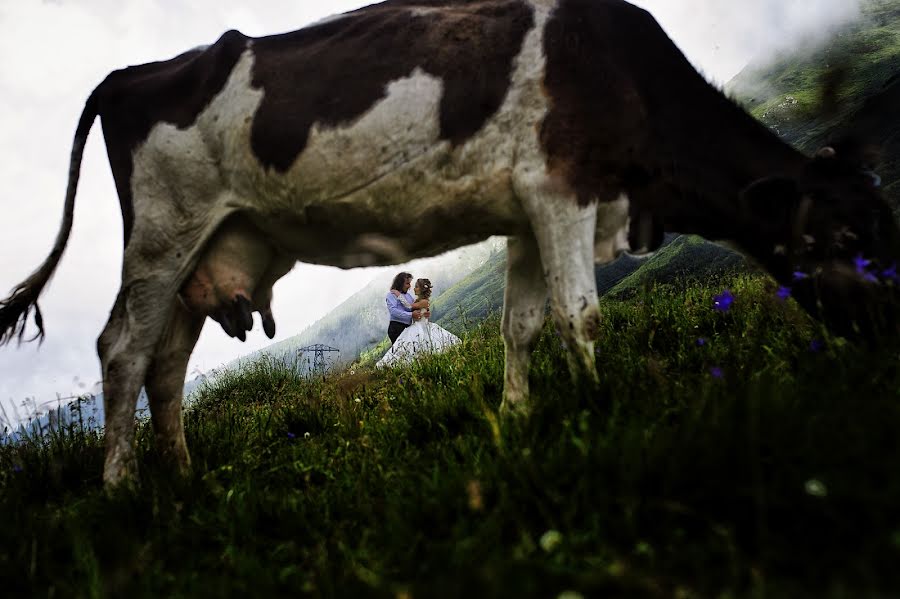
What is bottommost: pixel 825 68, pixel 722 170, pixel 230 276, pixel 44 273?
pixel 722 170

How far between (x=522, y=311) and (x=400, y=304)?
319 inches

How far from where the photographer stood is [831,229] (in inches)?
119

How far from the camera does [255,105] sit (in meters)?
3.22

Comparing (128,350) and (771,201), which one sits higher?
(128,350)

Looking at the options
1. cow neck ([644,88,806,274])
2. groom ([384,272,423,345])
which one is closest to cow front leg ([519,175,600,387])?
cow neck ([644,88,806,274])

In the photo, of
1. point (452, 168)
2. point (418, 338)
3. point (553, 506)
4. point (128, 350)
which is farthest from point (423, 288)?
point (553, 506)

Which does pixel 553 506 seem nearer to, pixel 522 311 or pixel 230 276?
pixel 522 311

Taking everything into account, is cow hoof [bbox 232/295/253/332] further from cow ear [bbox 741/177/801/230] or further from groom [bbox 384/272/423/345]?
groom [bbox 384/272/423/345]

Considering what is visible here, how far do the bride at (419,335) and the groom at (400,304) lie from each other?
0.15ft

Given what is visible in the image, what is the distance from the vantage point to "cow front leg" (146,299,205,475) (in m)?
3.63

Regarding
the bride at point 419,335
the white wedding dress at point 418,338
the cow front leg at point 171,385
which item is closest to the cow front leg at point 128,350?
the cow front leg at point 171,385

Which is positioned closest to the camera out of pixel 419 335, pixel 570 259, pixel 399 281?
pixel 570 259

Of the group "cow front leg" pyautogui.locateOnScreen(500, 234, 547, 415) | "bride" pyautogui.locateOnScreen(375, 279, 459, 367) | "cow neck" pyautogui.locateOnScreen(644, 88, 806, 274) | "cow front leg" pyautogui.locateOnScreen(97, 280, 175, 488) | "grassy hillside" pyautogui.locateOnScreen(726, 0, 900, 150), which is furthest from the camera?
"grassy hillside" pyautogui.locateOnScreen(726, 0, 900, 150)

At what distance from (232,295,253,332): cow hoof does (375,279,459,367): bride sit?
5.16 meters
